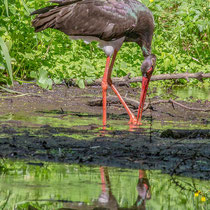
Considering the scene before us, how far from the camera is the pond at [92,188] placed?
3539mm

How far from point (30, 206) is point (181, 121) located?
436 cm

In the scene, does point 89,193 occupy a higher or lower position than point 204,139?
higher

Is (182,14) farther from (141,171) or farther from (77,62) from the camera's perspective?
(141,171)

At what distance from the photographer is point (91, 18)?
8.13 metres

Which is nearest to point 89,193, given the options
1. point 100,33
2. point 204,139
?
point 204,139

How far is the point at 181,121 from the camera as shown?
756cm

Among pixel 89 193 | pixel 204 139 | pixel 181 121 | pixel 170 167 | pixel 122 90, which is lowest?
pixel 122 90

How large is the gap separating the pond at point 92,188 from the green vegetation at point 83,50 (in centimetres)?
359

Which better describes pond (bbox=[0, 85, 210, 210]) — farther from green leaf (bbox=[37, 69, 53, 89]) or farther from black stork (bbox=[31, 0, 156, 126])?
green leaf (bbox=[37, 69, 53, 89])

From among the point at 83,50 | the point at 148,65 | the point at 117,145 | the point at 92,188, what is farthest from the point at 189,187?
the point at 83,50

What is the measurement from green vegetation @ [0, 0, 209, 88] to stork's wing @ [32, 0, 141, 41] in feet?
1.29

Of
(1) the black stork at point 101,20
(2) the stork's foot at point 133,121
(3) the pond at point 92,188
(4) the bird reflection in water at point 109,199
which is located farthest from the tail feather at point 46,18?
(4) the bird reflection in water at point 109,199

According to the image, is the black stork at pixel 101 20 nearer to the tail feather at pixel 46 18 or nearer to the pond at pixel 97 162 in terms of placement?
the tail feather at pixel 46 18

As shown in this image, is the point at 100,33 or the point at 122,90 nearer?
the point at 100,33
